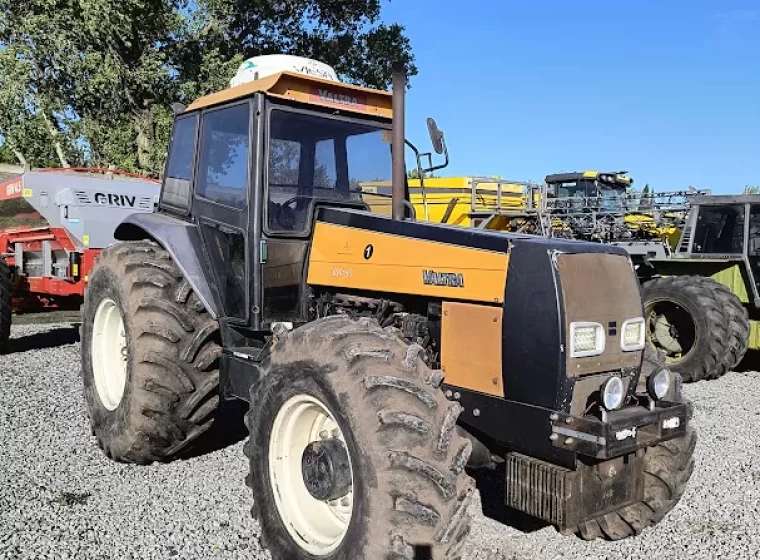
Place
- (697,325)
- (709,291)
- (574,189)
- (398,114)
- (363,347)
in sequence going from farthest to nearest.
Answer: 1. (574,189)
2. (709,291)
3. (697,325)
4. (398,114)
5. (363,347)

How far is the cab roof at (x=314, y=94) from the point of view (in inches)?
165

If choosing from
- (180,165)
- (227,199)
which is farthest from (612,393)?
(180,165)

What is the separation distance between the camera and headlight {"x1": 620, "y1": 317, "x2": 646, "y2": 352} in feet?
11.1

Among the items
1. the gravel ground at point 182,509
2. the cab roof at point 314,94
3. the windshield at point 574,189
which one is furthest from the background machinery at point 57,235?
the windshield at point 574,189

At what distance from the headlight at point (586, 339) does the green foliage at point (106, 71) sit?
39.5 feet

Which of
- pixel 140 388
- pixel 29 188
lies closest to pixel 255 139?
pixel 140 388

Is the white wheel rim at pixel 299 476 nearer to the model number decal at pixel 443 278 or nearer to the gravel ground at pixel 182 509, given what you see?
the gravel ground at pixel 182 509

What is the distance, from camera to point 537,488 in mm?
3148

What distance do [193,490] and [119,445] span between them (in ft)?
2.12

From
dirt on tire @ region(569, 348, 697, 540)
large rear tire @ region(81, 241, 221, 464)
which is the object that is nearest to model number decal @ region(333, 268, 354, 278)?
large rear tire @ region(81, 241, 221, 464)

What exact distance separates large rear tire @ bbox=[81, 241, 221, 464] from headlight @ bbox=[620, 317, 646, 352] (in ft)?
8.12

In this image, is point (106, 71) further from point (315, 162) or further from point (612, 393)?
point (612, 393)

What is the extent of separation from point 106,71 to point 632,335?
42.4 ft

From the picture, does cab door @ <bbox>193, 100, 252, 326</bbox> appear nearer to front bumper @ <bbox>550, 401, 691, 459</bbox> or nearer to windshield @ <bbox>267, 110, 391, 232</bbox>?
windshield @ <bbox>267, 110, 391, 232</bbox>
